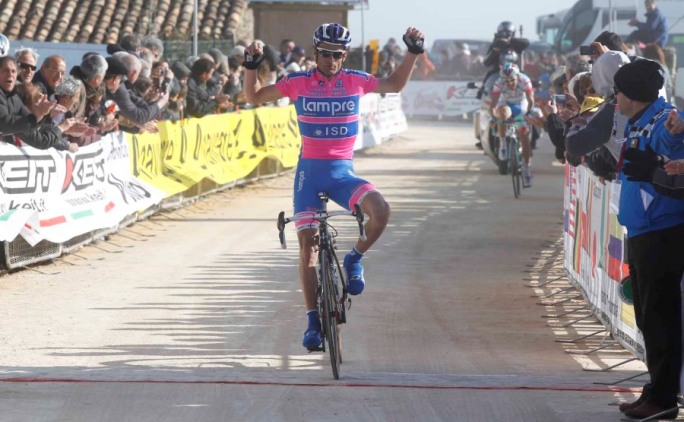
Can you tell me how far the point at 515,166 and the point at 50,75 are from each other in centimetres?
915

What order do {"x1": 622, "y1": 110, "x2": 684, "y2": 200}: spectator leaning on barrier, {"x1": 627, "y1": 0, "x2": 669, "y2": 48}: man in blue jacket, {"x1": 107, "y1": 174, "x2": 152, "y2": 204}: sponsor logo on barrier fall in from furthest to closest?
{"x1": 627, "y1": 0, "x2": 669, "y2": 48}: man in blue jacket, {"x1": 107, "y1": 174, "x2": 152, "y2": 204}: sponsor logo on barrier, {"x1": 622, "y1": 110, "x2": 684, "y2": 200}: spectator leaning on barrier

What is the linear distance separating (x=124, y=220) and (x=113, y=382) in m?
8.46

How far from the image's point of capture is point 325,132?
9648mm

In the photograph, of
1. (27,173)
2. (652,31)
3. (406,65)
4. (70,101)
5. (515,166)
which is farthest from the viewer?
(652,31)

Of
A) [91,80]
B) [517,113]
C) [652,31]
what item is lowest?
[517,113]

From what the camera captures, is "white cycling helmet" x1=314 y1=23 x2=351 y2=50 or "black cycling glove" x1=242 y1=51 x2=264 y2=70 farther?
"black cycling glove" x1=242 y1=51 x2=264 y2=70

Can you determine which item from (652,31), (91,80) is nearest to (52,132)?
(91,80)

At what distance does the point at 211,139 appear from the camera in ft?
68.5

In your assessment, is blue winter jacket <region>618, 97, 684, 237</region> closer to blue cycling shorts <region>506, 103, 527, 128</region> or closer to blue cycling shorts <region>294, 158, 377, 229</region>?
blue cycling shorts <region>294, 158, 377, 229</region>

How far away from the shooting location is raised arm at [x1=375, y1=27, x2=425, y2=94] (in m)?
9.85

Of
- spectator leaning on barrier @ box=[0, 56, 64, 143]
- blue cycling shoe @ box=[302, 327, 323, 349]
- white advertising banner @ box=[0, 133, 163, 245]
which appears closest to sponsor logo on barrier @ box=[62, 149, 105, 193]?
white advertising banner @ box=[0, 133, 163, 245]

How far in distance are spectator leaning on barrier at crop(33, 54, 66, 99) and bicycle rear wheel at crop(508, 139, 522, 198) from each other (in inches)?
353

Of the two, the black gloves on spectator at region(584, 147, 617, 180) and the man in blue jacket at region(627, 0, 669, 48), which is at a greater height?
the black gloves on spectator at region(584, 147, 617, 180)

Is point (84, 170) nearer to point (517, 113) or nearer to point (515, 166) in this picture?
point (515, 166)
